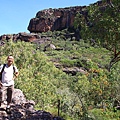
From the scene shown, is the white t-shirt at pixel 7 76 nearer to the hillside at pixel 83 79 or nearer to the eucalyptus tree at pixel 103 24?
the hillside at pixel 83 79

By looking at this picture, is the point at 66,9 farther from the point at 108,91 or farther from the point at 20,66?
the point at 108,91

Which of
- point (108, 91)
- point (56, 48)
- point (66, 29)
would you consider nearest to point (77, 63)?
point (56, 48)

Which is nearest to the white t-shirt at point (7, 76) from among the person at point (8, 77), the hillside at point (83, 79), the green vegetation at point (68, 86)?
the person at point (8, 77)

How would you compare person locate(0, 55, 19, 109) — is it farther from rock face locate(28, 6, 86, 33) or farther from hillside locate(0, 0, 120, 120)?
rock face locate(28, 6, 86, 33)

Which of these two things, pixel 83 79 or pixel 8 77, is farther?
pixel 83 79

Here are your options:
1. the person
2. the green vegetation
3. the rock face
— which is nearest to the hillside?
the green vegetation

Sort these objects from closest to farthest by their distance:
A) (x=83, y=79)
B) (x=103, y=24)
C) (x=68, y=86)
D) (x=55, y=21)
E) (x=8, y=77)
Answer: (x=103, y=24), (x=8, y=77), (x=83, y=79), (x=68, y=86), (x=55, y=21)

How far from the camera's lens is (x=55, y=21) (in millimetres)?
101625

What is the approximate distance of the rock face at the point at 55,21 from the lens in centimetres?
9894

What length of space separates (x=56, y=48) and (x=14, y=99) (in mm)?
61537

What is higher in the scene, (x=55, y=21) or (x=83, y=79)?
(x=55, y=21)

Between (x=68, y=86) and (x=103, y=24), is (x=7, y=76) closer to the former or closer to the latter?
(x=103, y=24)

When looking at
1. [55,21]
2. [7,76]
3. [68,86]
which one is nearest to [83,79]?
[68,86]

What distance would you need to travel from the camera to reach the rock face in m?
98.9
